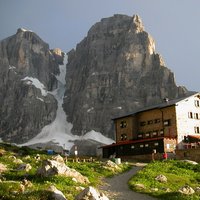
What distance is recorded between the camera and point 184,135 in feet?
286

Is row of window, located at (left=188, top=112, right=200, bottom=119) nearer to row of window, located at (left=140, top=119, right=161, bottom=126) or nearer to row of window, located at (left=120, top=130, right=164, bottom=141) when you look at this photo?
row of window, located at (left=140, top=119, right=161, bottom=126)

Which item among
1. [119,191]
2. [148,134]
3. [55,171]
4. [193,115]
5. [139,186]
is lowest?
[119,191]

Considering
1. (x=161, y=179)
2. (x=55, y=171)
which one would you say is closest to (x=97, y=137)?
(x=161, y=179)

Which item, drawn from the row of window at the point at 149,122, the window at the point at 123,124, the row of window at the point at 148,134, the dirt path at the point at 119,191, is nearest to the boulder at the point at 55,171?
the dirt path at the point at 119,191

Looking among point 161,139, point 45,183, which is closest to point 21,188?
point 45,183

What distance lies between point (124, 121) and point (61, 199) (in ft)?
263

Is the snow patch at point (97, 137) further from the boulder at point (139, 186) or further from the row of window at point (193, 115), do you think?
the boulder at point (139, 186)

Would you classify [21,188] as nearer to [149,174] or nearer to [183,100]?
[149,174]

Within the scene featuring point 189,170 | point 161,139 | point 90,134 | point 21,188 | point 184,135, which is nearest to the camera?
point 21,188

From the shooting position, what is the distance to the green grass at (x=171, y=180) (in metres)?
30.3

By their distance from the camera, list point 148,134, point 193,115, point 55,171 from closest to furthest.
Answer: point 55,171 < point 193,115 < point 148,134

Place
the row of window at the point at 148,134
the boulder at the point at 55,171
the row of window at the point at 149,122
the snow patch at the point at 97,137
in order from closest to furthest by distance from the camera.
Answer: the boulder at the point at 55,171
the row of window at the point at 148,134
the row of window at the point at 149,122
the snow patch at the point at 97,137

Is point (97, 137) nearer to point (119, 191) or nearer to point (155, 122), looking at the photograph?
point (155, 122)

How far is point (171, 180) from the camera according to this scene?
140 ft
